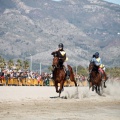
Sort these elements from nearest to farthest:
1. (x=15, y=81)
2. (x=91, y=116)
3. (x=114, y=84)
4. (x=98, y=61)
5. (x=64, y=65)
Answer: (x=91, y=116) → (x=64, y=65) → (x=98, y=61) → (x=114, y=84) → (x=15, y=81)

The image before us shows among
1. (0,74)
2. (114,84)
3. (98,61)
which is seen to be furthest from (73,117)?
(0,74)

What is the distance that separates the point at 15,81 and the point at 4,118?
36.8 metres

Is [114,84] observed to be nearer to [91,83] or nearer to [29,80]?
[91,83]

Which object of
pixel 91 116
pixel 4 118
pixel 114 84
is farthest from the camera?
pixel 114 84

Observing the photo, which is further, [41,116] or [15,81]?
[15,81]

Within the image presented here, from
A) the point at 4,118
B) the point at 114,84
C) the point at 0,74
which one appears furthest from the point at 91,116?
the point at 0,74

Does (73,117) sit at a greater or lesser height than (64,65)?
A: lesser

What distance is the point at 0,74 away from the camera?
150ft

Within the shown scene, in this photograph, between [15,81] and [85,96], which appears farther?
[15,81]

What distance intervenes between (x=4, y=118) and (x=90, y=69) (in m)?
15.7

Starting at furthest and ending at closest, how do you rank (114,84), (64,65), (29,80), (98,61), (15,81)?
(29,80) → (15,81) → (114,84) → (98,61) → (64,65)

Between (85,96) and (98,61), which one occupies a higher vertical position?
(98,61)

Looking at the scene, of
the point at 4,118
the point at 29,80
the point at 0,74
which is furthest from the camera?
the point at 29,80

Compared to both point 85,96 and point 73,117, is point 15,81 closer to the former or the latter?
point 85,96
